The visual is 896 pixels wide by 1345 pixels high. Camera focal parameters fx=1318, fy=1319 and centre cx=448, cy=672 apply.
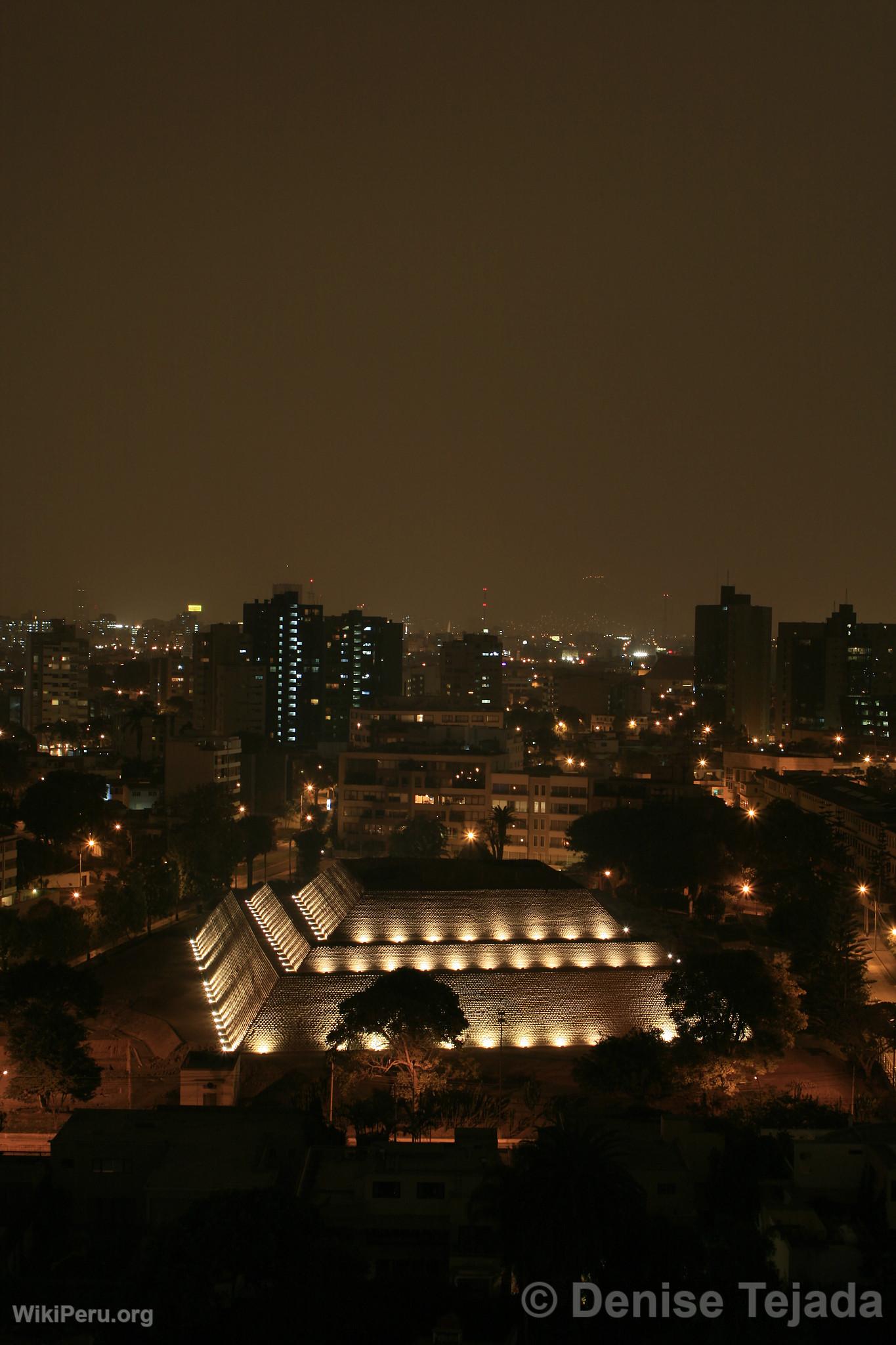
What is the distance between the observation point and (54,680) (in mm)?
71812

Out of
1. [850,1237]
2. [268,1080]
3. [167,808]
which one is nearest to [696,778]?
[167,808]

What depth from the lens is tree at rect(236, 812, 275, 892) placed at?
112ft

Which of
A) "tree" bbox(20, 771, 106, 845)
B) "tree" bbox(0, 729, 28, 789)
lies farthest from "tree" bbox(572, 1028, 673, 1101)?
"tree" bbox(0, 729, 28, 789)

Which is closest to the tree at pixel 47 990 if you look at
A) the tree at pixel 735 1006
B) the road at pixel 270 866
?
the tree at pixel 735 1006

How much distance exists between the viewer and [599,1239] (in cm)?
1230

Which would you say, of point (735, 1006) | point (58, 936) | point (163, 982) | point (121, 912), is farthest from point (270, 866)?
point (735, 1006)

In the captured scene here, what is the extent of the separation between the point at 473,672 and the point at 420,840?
41.9 metres

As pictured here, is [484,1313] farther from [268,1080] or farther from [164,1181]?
[268,1080]

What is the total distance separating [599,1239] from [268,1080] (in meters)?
7.73

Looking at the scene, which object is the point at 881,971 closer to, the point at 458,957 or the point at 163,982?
the point at 458,957

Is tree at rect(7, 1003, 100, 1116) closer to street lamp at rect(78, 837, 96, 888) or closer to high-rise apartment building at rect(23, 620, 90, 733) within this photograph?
street lamp at rect(78, 837, 96, 888)

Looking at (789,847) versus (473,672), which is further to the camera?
(473,672)

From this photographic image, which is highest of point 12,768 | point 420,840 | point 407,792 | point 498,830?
point 12,768

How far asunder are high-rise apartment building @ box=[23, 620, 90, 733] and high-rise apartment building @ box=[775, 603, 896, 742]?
3799 cm
